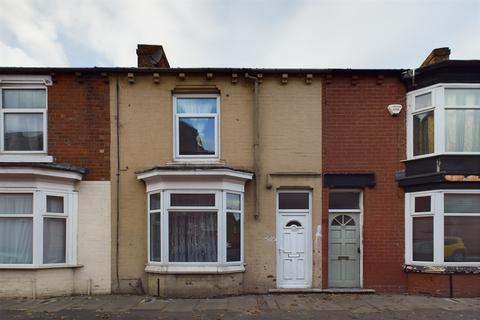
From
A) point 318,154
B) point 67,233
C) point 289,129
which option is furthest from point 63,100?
point 318,154

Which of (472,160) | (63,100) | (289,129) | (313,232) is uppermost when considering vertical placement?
(63,100)

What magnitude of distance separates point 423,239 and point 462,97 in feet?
12.0

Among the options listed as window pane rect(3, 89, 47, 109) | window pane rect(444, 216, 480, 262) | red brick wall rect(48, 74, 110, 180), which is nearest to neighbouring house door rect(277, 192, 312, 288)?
window pane rect(444, 216, 480, 262)

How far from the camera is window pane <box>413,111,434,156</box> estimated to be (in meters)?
10.6

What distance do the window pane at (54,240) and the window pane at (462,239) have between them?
939 centimetres

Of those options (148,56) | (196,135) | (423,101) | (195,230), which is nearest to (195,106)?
(196,135)

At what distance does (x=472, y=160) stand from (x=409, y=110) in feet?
6.35

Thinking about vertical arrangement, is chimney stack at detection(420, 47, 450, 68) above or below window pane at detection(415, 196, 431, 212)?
above

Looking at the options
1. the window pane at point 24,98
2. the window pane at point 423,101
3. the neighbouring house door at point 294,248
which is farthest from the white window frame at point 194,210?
the window pane at point 423,101

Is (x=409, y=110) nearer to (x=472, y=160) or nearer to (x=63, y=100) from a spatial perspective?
(x=472, y=160)

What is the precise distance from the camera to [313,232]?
10.9 m

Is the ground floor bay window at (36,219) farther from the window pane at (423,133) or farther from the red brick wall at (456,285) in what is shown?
the red brick wall at (456,285)

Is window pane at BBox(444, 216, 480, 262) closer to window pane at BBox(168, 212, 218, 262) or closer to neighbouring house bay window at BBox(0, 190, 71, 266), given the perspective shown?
window pane at BBox(168, 212, 218, 262)

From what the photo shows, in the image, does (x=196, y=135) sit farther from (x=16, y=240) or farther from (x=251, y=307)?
(x=16, y=240)
